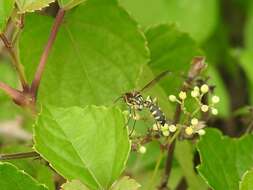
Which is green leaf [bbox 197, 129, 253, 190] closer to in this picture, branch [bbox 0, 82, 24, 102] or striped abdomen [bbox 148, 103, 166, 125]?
striped abdomen [bbox 148, 103, 166, 125]

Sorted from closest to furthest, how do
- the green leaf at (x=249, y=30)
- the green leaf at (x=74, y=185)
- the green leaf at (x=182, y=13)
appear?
the green leaf at (x=74, y=185), the green leaf at (x=182, y=13), the green leaf at (x=249, y=30)

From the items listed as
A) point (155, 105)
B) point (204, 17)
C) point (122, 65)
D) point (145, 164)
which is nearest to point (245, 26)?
point (204, 17)

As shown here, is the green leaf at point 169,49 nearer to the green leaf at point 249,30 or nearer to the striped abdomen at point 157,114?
the striped abdomen at point 157,114

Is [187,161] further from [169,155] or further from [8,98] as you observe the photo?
[8,98]

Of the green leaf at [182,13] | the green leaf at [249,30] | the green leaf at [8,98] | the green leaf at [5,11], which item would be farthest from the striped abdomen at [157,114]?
the green leaf at [249,30]

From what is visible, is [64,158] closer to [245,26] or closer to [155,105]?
[155,105]

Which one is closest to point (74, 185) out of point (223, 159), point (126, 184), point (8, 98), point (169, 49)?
point (126, 184)
